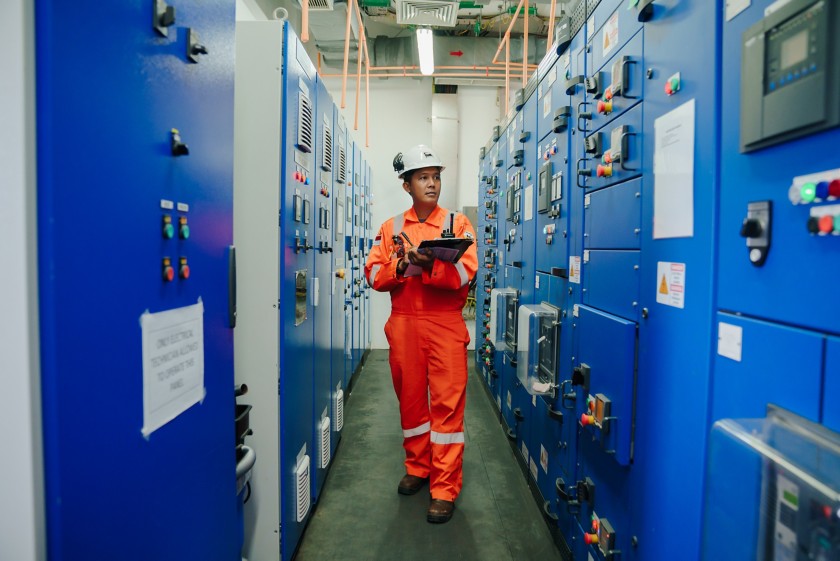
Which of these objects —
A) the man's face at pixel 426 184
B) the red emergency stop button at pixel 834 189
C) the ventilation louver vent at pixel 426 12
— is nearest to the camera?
the red emergency stop button at pixel 834 189

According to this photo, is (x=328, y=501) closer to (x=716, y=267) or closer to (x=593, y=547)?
(x=593, y=547)

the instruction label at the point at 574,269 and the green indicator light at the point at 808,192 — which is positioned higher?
the green indicator light at the point at 808,192

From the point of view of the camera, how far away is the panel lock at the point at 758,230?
3.25 ft

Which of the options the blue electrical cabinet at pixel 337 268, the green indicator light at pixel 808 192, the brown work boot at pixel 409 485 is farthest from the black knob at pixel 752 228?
the blue electrical cabinet at pixel 337 268

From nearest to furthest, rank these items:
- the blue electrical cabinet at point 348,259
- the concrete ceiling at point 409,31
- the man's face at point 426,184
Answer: the man's face at point 426,184
the blue electrical cabinet at point 348,259
the concrete ceiling at point 409,31

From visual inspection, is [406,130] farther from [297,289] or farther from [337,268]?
[297,289]

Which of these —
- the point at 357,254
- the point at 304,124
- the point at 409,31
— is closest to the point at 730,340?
the point at 304,124

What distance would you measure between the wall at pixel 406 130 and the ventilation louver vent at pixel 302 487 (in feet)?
14.6

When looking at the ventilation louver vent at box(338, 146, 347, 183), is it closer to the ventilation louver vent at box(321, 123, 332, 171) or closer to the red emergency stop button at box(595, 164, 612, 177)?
the ventilation louver vent at box(321, 123, 332, 171)

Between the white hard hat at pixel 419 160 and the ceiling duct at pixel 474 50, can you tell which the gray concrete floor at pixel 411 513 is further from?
the ceiling duct at pixel 474 50

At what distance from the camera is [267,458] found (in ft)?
6.63

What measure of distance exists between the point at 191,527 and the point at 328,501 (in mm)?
1716

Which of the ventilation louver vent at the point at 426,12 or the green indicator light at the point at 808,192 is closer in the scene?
the green indicator light at the point at 808,192

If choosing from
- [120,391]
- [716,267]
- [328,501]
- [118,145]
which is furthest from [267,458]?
[716,267]
